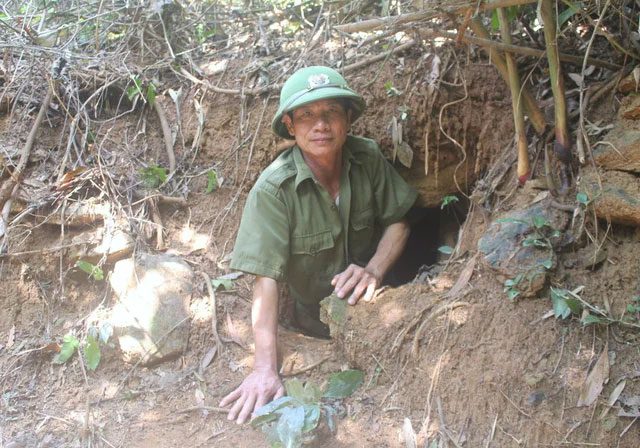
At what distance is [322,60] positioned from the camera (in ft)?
13.7

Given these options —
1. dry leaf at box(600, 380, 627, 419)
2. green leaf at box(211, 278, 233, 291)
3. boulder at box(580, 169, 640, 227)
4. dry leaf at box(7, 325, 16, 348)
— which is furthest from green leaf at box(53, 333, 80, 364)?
boulder at box(580, 169, 640, 227)

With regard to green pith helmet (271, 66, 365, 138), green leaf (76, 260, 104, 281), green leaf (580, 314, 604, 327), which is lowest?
green leaf (580, 314, 604, 327)

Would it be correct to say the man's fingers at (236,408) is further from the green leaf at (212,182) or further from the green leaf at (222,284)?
the green leaf at (212,182)

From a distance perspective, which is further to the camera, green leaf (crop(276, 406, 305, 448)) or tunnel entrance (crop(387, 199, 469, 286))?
tunnel entrance (crop(387, 199, 469, 286))

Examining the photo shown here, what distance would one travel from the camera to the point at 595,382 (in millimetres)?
2256

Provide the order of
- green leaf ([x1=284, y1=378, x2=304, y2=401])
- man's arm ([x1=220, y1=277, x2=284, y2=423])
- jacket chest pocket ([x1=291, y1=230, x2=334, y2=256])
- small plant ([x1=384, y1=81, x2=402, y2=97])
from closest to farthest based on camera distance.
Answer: green leaf ([x1=284, y1=378, x2=304, y2=401]) → man's arm ([x1=220, y1=277, x2=284, y2=423]) → jacket chest pocket ([x1=291, y1=230, x2=334, y2=256]) → small plant ([x1=384, y1=81, x2=402, y2=97])

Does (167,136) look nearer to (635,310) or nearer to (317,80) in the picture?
(317,80)

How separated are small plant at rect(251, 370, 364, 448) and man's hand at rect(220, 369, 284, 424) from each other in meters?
0.12

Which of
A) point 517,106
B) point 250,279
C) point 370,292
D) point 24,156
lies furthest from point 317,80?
point 24,156

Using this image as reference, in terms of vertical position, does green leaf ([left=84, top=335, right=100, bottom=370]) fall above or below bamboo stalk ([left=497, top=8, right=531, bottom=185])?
below

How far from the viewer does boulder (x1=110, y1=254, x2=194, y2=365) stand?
10.4 ft

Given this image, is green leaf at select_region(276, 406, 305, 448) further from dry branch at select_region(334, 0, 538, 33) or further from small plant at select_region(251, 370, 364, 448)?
dry branch at select_region(334, 0, 538, 33)

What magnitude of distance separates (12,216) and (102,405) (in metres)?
1.41

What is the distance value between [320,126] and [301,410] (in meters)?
1.51
